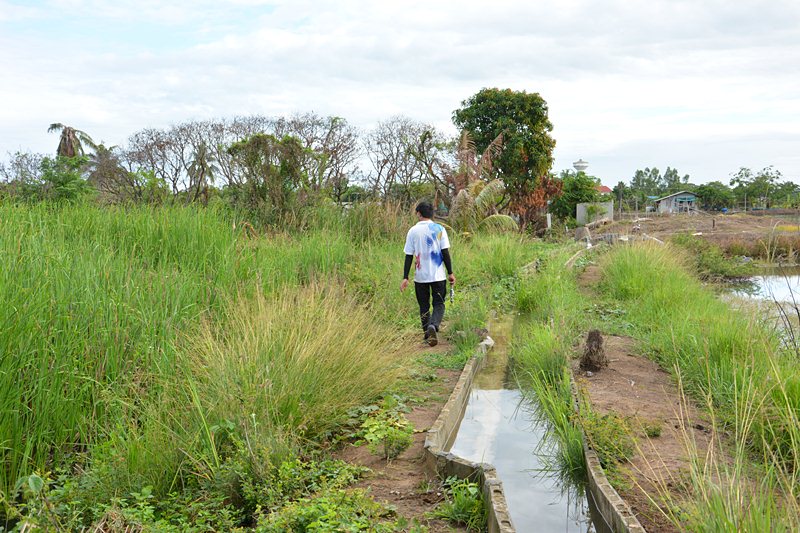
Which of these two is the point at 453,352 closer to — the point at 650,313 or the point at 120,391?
the point at 650,313

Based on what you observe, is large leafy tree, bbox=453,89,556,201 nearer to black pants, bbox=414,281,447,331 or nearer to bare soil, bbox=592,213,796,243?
bare soil, bbox=592,213,796,243

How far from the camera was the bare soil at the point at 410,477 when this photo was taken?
420 cm

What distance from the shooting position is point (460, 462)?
4.50 meters

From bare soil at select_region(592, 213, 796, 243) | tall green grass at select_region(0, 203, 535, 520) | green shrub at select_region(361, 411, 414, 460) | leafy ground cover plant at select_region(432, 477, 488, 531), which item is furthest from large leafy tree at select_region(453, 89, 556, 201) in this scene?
leafy ground cover plant at select_region(432, 477, 488, 531)

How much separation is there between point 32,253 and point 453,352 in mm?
4657

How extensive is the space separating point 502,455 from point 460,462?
120 cm

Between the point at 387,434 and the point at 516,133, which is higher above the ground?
the point at 516,133

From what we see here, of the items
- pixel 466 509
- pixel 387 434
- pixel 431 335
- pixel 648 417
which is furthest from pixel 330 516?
pixel 431 335

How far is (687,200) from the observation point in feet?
244

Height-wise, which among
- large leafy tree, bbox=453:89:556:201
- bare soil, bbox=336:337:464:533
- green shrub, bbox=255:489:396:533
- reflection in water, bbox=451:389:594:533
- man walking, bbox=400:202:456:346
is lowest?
reflection in water, bbox=451:389:594:533

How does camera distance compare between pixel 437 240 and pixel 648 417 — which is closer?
pixel 648 417

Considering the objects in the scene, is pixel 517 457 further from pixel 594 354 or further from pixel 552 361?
pixel 594 354

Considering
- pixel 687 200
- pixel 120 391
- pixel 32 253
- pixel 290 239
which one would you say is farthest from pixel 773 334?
pixel 687 200

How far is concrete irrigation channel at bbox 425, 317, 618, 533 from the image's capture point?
4.37 m
